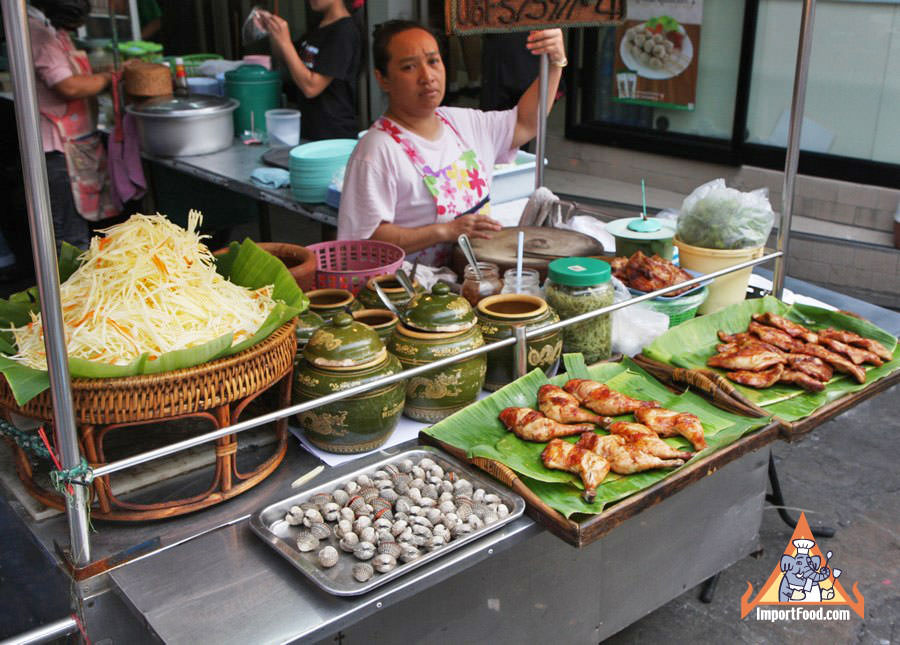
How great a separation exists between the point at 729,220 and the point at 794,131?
35cm

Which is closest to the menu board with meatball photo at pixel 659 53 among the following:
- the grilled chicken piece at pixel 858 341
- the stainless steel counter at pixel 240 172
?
the stainless steel counter at pixel 240 172

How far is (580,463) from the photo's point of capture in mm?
1893

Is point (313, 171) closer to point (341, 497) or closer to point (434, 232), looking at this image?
point (434, 232)

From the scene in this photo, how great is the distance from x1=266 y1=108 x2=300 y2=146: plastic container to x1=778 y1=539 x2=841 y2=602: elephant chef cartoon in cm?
394

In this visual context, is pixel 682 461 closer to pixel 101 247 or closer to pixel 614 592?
pixel 614 592

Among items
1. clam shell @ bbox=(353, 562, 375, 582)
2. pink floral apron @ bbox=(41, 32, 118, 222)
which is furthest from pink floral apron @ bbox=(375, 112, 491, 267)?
pink floral apron @ bbox=(41, 32, 118, 222)

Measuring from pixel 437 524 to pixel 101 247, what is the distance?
3.22 feet

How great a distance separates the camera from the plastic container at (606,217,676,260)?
9.62 feet

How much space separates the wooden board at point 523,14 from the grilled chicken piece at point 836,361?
115 centimetres

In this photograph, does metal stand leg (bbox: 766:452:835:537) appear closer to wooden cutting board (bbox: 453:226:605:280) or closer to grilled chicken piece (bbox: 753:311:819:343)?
grilled chicken piece (bbox: 753:311:819:343)

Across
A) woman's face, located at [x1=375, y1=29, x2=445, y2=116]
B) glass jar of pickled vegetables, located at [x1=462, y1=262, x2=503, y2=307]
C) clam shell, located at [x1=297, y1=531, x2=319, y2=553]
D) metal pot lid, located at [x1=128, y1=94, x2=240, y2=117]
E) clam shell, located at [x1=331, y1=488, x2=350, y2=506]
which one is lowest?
clam shell, located at [x1=297, y1=531, x2=319, y2=553]

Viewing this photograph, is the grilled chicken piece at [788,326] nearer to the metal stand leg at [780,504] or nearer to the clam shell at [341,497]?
the metal stand leg at [780,504]

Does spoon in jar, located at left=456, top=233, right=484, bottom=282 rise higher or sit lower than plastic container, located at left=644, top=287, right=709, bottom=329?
higher

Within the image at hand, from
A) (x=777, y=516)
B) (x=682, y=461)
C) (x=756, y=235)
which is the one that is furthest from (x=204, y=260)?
(x=777, y=516)
